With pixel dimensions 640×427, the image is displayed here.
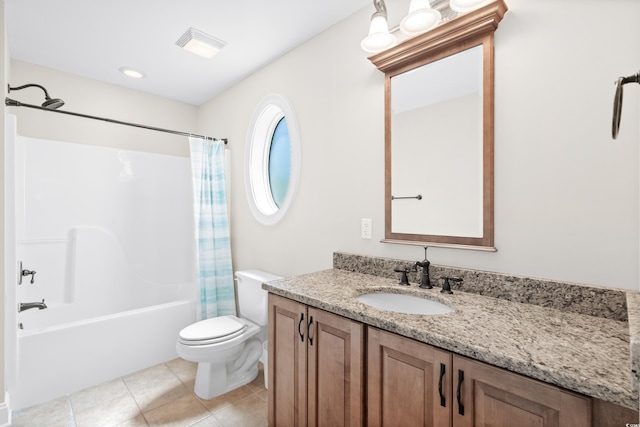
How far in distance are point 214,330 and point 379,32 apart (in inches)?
78.0

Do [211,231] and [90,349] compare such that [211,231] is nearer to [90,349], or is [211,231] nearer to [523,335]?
[90,349]

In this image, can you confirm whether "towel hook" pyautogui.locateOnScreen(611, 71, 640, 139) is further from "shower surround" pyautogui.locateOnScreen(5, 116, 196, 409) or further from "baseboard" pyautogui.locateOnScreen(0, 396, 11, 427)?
"baseboard" pyautogui.locateOnScreen(0, 396, 11, 427)

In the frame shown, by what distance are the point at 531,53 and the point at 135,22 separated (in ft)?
7.22

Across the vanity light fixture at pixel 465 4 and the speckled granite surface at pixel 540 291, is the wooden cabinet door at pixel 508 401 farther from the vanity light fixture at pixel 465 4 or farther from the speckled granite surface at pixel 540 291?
the vanity light fixture at pixel 465 4

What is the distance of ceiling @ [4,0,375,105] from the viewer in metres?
1.74

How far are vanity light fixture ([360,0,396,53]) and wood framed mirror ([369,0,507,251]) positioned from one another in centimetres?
7

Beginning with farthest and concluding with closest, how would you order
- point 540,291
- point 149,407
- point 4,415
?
1. point 149,407
2. point 4,415
3. point 540,291

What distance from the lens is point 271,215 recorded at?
93.0 inches

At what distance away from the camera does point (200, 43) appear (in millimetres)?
2090

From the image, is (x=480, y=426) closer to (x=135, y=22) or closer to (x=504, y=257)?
(x=504, y=257)

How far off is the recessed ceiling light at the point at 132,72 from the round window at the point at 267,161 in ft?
3.52

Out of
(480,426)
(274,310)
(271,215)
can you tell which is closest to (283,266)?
(271,215)

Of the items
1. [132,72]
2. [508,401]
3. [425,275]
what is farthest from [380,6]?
[132,72]

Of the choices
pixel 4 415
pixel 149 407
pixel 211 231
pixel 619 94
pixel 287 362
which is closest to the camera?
pixel 619 94
